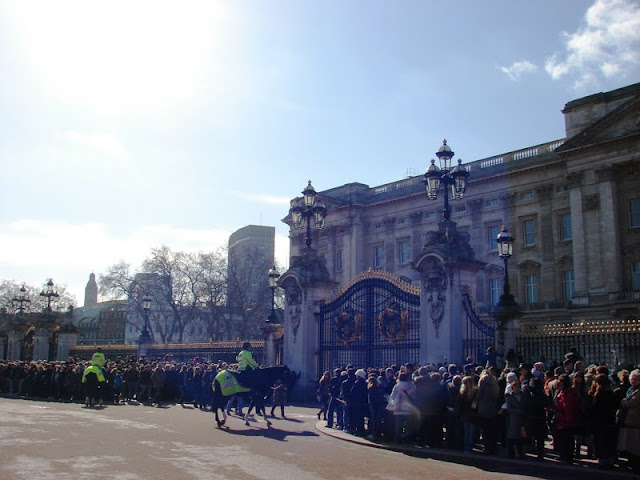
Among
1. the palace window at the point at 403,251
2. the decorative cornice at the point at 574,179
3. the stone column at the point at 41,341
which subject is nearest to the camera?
the stone column at the point at 41,341

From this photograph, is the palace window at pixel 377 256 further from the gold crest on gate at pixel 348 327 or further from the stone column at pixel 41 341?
the gold crest on gate at pixel 348 327

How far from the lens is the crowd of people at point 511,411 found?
11.3 meters

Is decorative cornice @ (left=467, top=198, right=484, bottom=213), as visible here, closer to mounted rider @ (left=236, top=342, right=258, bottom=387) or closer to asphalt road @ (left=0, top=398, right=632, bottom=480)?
mounted rider @ (left=236, top=342, right=258, bottom=387)

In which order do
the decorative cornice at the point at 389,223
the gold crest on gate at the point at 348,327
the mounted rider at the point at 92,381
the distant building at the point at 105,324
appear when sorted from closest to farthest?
the gold crest on gate at the point at 348,327
the mounted rider at the point at 92,381
the decorative cornice at the point at 389,223
the distant building at the point at 105,324

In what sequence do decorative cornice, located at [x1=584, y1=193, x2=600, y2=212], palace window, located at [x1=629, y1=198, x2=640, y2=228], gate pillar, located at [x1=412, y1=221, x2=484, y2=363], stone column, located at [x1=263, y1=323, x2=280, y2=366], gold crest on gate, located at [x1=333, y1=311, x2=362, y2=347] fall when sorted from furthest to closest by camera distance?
1. decorative cornice, located at [x1=584, y1=193, x2=600, y2=212]
2. palace window, located at [x1=629, y1=198, x2=640, y2=228]
3. stone column, located at [x1=263, y1=323, x2=280, y2=366]
4. gold crest on gate, located at [x1=333, y1=311, x2=362, y2=347]
5. gate pillar, located at [x1=412, y1=221, x2=484, y2=363]

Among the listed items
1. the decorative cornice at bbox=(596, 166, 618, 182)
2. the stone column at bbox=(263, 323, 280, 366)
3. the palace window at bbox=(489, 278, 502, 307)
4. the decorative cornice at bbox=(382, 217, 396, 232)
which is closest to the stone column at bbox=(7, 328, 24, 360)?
the stone column at bbox=(263, 323, 280, 366)

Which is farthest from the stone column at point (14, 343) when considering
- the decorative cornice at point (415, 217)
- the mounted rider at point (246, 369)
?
the decorative cornice at point (415, 217)

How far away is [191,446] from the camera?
1298cm

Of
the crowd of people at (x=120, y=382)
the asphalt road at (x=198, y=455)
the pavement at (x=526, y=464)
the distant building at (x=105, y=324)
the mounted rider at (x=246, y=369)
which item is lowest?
the pavement at (x=526, y=464)

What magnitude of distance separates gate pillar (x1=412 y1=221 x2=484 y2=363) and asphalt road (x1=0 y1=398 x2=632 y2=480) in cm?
422

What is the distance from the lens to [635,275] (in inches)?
1767

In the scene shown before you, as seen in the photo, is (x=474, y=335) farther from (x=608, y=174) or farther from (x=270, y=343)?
(x=608, y=174)

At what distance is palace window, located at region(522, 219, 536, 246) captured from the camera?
53.5 m

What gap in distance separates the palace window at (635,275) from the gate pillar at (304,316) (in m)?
27.8
